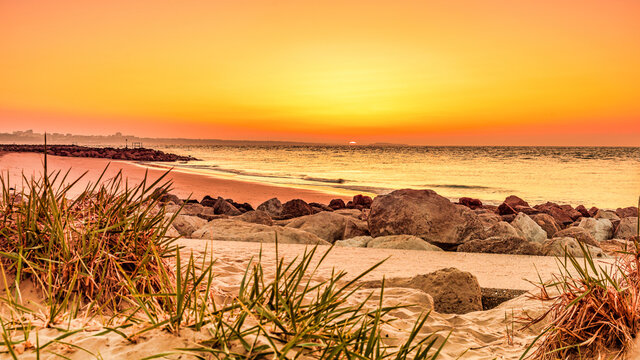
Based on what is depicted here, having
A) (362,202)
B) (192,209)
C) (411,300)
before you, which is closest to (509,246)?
(411,300)

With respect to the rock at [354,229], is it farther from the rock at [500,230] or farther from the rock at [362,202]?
the rock at [362,202]

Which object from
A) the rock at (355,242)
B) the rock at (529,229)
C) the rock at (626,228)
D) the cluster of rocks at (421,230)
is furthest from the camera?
the rock at (626,228)

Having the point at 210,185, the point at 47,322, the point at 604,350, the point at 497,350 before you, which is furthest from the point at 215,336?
the point at 210,185

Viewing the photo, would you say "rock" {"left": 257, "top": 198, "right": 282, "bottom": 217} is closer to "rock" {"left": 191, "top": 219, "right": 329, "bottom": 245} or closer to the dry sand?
"rock" {"left": 191, "top": 219, "right": 329, "bottom": 245}

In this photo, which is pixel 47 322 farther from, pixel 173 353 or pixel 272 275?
pixel 272 275

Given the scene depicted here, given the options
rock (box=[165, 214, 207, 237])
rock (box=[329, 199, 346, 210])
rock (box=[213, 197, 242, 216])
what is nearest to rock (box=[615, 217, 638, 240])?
rock (box=[329, 199, 346, 210])

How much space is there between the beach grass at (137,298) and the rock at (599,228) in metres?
9.17

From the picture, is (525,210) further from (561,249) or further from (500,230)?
(561,249)

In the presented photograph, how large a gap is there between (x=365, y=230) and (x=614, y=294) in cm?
709

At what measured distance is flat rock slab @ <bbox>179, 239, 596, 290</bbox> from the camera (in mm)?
5469

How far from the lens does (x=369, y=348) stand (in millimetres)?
1770

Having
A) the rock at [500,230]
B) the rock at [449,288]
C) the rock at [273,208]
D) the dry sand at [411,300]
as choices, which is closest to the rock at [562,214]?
the rock at [500,230]

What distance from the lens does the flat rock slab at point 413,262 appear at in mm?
5469

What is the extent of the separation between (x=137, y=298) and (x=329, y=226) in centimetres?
766
